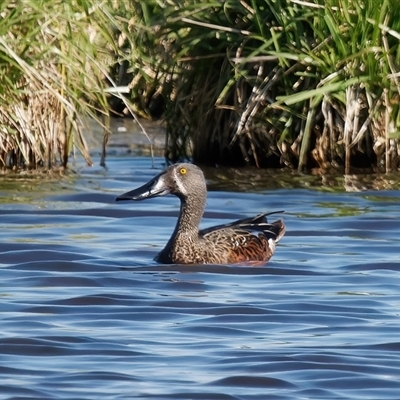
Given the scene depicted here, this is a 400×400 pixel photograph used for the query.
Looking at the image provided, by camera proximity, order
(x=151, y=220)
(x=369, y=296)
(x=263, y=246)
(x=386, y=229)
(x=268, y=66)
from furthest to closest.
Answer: (x=268, y=66)
(x=151, y=220)
(x=386, y=229)
(x=263, y=246)
(x=369, y=296)

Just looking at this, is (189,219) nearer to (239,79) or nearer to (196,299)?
(196,299)

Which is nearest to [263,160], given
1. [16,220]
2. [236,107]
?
[236,107]

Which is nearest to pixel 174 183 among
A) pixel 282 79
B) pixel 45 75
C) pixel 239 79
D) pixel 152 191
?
pixel 152 191

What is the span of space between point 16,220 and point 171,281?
2.39 meters

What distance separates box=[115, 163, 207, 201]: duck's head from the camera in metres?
8.91

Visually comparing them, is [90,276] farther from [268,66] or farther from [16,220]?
[268,66]

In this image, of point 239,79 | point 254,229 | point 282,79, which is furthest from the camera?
point 239,79

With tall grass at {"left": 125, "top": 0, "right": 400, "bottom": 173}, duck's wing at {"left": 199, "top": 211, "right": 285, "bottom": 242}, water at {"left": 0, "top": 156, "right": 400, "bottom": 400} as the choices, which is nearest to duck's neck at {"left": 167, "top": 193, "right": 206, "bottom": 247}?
duck's wing at {"left": 199, "top": 211, "right": 285, "bottom": 242}

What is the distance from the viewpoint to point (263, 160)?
12.2 meters

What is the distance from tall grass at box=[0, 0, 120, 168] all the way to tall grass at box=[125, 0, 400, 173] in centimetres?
42

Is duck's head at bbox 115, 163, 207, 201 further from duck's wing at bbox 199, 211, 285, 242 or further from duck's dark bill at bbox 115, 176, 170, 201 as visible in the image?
duck's wing at bbox 199, 211, 285, 242

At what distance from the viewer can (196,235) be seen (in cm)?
883

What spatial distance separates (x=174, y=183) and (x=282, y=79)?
296cm

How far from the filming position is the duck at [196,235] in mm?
8758
